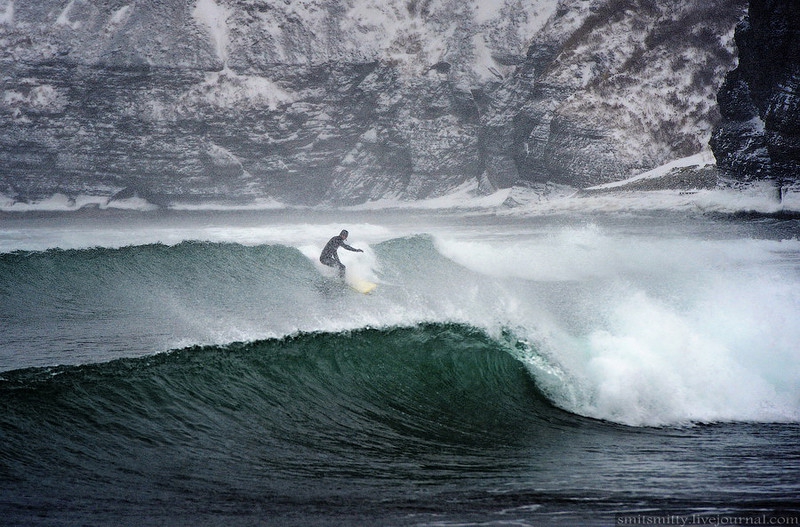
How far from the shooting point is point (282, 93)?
75.7 metres

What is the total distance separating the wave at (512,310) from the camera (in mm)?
6500

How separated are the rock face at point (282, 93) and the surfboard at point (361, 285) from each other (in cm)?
5373

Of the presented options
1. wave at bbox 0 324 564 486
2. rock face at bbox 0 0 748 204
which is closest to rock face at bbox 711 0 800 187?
rock face at bbox 0 0 748 204

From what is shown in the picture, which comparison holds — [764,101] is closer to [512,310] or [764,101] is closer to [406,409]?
[512,310]

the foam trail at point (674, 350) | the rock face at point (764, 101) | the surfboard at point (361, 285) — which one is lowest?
the foam trail at point (674, 350)

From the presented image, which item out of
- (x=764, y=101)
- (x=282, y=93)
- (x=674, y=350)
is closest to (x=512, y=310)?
(x=674, y=350)

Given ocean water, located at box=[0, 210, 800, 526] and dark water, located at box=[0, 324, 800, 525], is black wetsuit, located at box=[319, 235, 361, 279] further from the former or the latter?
dark water, located at box=[0, 324, 800, 525]

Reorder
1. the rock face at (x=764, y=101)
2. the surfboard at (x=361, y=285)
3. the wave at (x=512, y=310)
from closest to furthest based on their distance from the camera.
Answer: the wave at (x=512, y=310) < the surfboard at (x=361, y=285) < the rock face at (x=764, y=101)

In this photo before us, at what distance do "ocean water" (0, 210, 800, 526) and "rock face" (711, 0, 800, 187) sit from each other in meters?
33.2

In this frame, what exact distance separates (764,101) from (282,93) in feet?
183

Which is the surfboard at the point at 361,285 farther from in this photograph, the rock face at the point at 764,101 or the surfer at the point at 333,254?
the rock face at the point at 764,101

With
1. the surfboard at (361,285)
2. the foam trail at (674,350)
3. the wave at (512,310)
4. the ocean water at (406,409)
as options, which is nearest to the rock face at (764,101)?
the wave at (512,310)

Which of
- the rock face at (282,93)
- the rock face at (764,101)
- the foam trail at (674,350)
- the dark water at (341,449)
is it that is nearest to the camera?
the dark water at (341,449)

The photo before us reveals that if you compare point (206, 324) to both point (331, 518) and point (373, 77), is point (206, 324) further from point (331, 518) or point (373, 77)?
point (373, 77)
